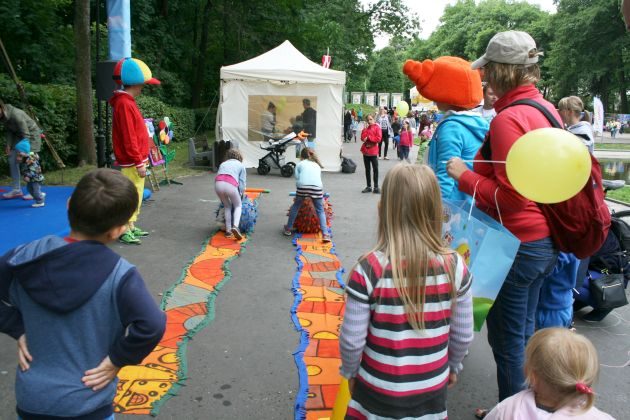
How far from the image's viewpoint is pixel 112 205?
6.05 feet

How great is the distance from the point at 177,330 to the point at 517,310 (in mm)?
2665

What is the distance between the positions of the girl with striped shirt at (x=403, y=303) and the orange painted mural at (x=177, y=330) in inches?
65.5

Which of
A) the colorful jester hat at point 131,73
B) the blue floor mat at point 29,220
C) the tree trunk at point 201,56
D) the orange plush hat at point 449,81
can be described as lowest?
the blue floor mat at point 29,220

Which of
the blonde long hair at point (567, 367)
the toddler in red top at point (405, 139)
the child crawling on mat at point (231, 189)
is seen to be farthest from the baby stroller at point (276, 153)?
the blonde long hair at point (567, 367)

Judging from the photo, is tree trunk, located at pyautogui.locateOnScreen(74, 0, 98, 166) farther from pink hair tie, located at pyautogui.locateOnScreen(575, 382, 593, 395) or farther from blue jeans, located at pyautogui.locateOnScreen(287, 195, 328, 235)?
pink hair tie, located at pyautogui.locateOnScreen(575, 382, 593, 395)

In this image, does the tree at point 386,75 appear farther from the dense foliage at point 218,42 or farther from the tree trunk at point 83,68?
the tree trunk at point 83,68

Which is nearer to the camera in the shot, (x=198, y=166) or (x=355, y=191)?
(x=355, y=191)

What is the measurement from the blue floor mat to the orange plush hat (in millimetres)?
4712

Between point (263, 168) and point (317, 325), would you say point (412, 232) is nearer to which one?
point (317, 325)

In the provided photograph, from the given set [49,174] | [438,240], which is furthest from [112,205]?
[49,174]

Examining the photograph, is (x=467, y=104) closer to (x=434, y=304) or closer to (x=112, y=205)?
(x=434, y=304)

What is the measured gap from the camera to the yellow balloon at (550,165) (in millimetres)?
2092

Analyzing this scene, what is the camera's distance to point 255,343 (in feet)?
13.1

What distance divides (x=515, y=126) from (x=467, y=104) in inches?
38.5
